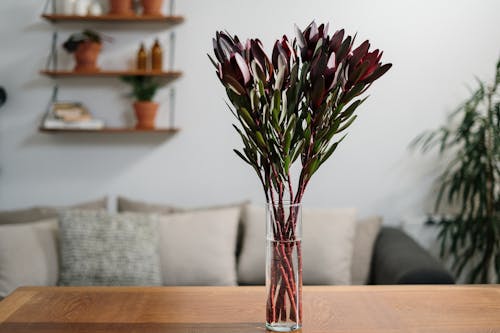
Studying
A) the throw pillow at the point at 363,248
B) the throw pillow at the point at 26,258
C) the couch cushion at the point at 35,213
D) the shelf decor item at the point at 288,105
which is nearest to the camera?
the shelf decor item at the point at 288,105

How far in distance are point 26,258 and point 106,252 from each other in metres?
0.38

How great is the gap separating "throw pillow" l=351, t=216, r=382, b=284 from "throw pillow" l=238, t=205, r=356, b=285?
→ 6 centimetres

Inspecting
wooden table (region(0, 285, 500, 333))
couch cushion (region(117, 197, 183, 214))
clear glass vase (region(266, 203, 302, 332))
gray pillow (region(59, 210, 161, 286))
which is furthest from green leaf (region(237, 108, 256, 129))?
couch cushion (region(117, 197, 183, 214))

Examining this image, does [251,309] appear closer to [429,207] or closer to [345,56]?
[345,56]

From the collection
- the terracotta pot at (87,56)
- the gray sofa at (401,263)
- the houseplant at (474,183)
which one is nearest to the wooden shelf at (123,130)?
the terracotta pot at (87,56)

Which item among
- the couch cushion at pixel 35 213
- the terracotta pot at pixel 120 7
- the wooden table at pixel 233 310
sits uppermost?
the terracotta pot at pixel 120 7

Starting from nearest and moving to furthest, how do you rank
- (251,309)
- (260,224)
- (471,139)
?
1. (251,309)
2. (260,224)
3. (471,139)

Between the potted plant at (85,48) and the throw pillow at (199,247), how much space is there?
1.03 m

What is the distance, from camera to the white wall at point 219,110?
360 cm

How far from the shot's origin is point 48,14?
11.8 ft

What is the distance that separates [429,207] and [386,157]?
40 centimetres

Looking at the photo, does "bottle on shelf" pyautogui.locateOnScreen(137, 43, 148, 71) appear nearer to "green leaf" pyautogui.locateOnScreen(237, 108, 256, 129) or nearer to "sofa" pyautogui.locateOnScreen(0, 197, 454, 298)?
"sofa" pyautogui.locateOnScreen(0, 197, 454, 298)

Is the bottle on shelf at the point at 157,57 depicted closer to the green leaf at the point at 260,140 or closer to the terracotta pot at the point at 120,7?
the terracotta pot at the point at 120,7

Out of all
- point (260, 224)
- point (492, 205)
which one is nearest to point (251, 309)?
point (260, 224)
